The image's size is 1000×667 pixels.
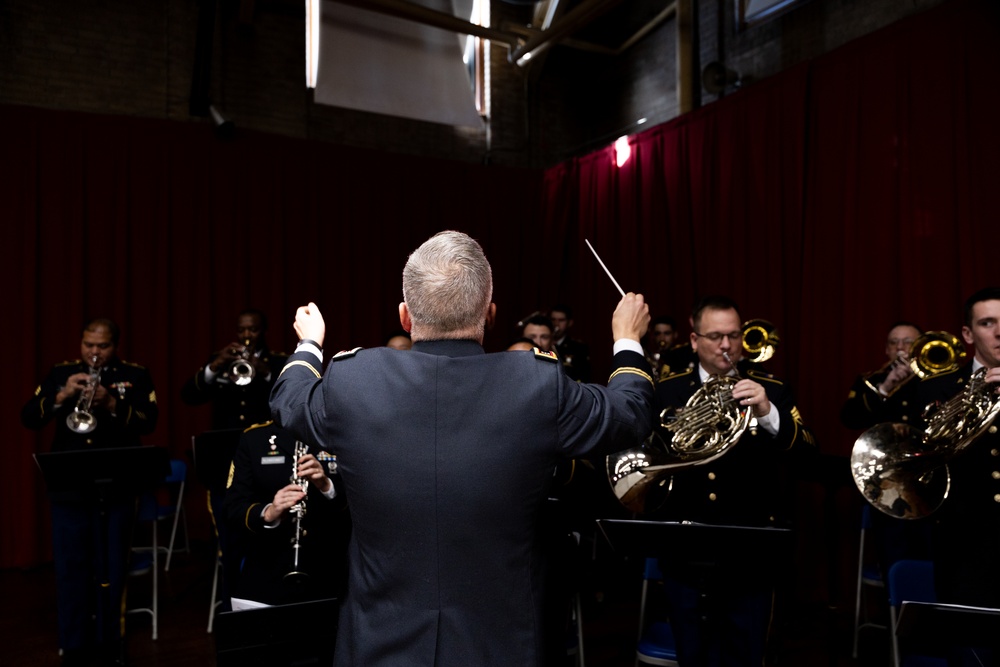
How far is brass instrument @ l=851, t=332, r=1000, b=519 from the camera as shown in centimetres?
291

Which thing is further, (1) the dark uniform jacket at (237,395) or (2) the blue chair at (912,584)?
(1) the dark uniform jacket at (237,395)

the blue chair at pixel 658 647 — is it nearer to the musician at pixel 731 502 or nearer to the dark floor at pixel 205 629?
the musician at pixel 731 502

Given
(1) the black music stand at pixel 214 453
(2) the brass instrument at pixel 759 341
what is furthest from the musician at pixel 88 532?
(2) the brass instrument at pixel 759 341

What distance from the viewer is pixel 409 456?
1.79m

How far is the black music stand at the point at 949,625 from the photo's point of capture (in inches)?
81.0

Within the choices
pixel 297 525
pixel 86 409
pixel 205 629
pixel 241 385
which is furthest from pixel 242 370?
pixel 297 525

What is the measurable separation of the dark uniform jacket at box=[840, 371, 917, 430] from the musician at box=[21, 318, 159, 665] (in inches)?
186

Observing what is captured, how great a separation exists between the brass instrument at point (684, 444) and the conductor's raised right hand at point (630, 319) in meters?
0.97

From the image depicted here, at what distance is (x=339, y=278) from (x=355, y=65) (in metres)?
2.61

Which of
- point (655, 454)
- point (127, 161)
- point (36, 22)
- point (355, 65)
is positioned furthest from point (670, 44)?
point (655, 454)

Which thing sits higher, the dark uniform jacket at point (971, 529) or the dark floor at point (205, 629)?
the dark uniform jacket at point (971, 529)

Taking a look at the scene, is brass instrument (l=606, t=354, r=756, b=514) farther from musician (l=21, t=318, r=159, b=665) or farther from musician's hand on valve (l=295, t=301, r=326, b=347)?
musician (l=21, t=318, r=159, b=665)

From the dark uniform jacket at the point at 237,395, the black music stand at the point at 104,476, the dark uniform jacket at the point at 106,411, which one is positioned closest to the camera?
the black music stand at the point at 104,476

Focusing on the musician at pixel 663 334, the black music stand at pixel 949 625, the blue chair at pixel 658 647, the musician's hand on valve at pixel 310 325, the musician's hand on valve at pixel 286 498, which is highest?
the musician at pixel 663 334
